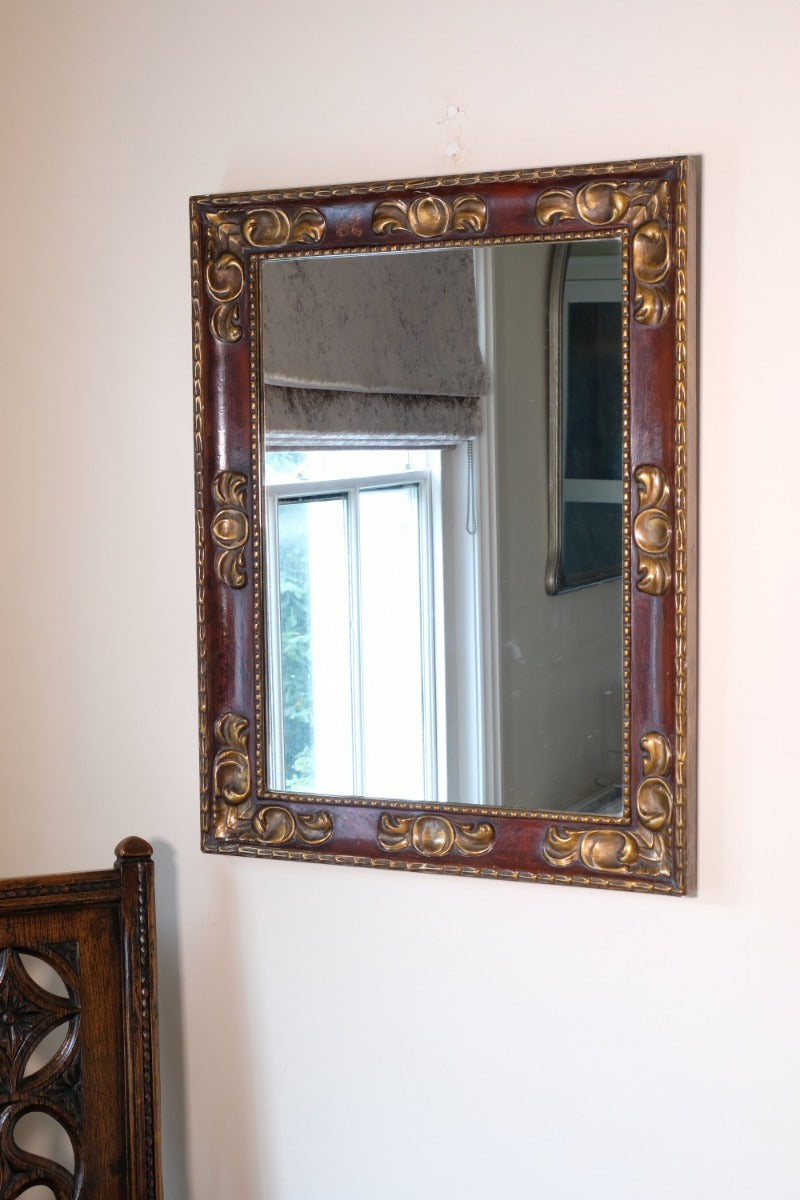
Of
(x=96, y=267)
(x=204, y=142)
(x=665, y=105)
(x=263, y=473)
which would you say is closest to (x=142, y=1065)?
(x=263, y=473)

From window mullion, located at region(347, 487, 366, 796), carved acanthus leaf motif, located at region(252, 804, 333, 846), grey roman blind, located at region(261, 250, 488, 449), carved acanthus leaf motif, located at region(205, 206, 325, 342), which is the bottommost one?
carved acanthus leaf motif, located at region(252, 804, 333, 846)

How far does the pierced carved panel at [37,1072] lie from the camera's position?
1.48 metres

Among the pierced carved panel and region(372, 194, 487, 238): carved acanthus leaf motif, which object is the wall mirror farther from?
the pierced carved panel

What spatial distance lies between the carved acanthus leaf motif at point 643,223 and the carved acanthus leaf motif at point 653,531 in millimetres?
164

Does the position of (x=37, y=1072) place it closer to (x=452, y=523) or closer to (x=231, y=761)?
(x=231, y=761)

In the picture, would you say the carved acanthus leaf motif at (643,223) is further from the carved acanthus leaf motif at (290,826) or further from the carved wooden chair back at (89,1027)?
the carved wooden chair back at (89,1027)

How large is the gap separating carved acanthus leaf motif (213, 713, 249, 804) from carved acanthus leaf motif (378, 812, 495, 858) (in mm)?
187

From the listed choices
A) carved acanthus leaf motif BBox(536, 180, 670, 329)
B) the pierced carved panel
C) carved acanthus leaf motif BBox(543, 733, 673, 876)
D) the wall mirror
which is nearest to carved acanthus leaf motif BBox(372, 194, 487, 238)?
the wall mirror

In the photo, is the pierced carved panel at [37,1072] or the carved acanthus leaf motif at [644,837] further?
the pierced carved panel at [37,1072]

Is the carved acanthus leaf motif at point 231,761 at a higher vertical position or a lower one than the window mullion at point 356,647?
lower

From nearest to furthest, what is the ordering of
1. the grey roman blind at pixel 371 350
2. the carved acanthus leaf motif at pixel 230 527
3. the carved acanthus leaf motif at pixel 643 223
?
the carved acanthus leaf motif at pixel 643 223
the grey roman blind at pixel 371 350
the carved acanthus leaf motif at pixel 230 527

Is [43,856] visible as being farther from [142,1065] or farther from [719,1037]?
[719,1037]

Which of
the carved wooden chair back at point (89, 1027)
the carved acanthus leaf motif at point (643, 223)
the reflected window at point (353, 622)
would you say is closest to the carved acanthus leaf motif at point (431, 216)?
the carved acanthus leaf motif at point (643, 223)

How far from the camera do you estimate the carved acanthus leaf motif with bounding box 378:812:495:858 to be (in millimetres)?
1458
